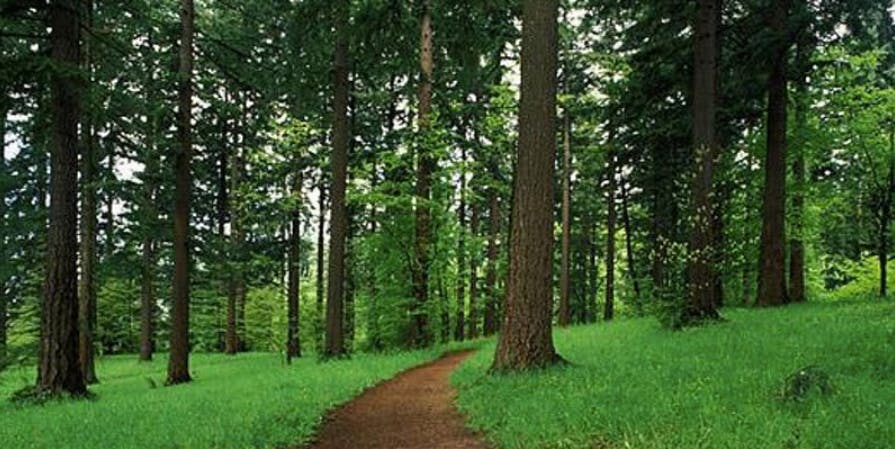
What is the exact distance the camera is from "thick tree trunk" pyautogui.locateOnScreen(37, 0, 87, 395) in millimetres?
12648

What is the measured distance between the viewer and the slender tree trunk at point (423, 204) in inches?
826

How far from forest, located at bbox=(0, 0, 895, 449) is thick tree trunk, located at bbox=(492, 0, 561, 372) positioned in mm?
42

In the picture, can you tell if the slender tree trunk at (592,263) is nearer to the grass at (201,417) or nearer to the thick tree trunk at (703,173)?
the thick tree trunk at (703,173)

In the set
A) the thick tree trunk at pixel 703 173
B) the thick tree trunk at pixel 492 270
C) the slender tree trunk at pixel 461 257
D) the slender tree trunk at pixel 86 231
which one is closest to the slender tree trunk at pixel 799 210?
the thick tree trunk at pixel 703 173

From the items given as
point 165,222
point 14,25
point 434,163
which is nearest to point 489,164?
point 434,163

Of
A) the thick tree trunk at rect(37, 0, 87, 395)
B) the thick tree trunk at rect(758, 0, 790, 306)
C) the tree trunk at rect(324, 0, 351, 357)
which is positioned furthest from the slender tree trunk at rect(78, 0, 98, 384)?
the thick tree trunk at rect(758, 0, 790, 306)

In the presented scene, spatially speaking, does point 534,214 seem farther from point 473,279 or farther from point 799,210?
point 473,279

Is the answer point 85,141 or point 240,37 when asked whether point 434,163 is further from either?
point 85,141

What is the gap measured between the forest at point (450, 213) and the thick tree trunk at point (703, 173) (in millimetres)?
61

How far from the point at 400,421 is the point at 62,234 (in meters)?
7.99

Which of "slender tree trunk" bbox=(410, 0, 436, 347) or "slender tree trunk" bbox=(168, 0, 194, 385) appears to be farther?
"slender tree trunk" bbox=(410, 0, 436, 347)

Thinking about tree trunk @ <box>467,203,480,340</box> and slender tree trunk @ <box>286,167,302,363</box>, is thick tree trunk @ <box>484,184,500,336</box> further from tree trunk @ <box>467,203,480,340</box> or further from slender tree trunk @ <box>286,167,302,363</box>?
slender tree trunk @ <box>286,167,302,363</box>

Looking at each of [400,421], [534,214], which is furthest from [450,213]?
[400,421]

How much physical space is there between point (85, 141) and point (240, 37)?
539 centimetres
